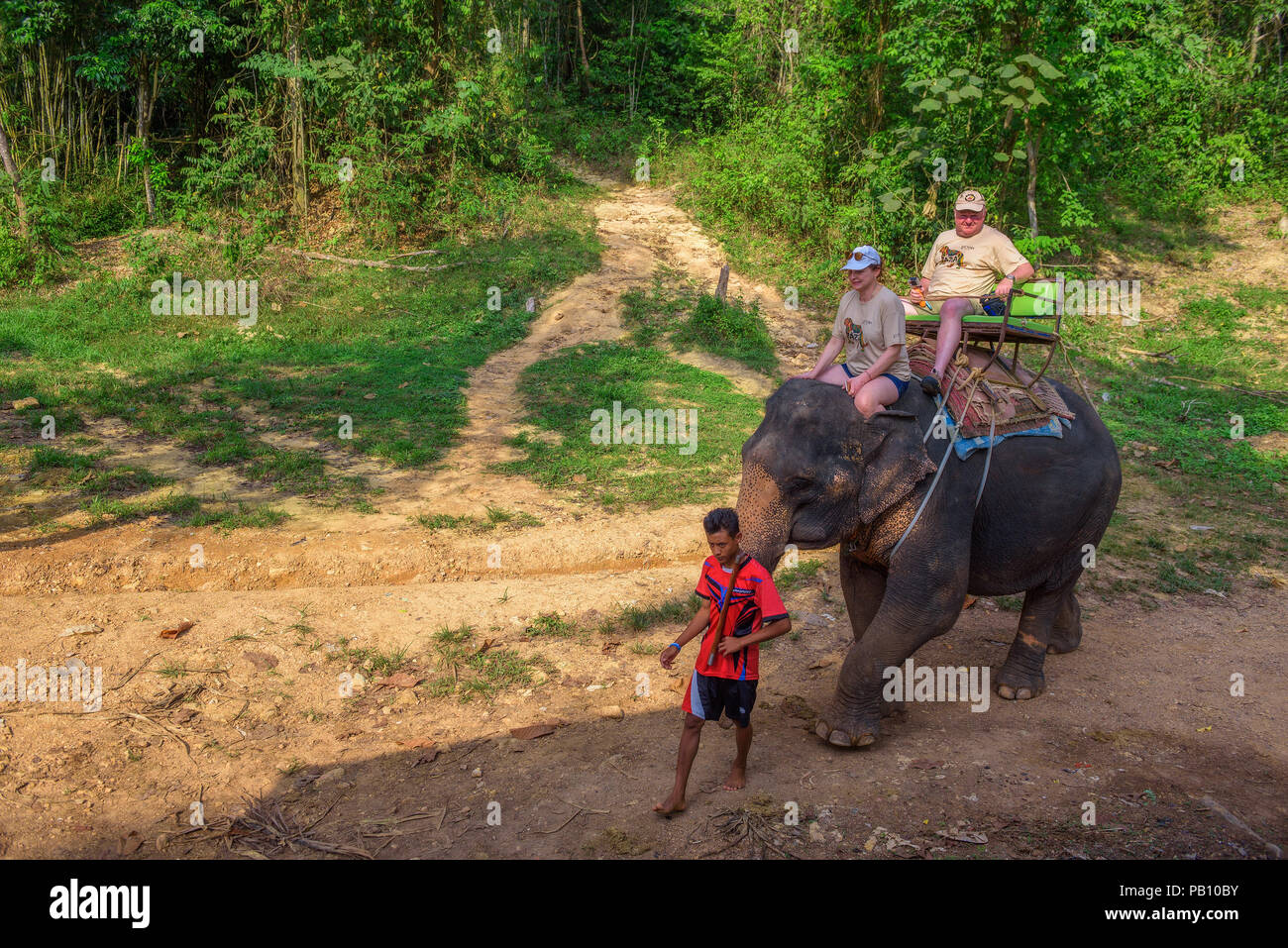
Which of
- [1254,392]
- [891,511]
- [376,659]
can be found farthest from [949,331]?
[1254,392]

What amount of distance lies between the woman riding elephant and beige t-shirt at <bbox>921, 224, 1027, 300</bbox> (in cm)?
117

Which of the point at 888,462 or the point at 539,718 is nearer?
the point at 888,462

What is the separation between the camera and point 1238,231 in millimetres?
18859

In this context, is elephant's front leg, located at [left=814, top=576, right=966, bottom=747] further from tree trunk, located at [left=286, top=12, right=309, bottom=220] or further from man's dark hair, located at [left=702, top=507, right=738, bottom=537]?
tree trunk, located at [left=286, top=12, right=309, bottom=220]

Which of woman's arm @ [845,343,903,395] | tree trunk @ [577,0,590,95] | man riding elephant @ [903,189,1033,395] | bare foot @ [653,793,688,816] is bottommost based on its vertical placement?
bare foot @ [653,793,688,816]

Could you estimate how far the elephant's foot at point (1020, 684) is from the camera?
260 inches

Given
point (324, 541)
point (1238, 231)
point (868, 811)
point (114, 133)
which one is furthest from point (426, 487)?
point (1238, 231)

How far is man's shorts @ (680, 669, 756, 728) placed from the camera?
4934 mm

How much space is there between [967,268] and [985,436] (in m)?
1.40

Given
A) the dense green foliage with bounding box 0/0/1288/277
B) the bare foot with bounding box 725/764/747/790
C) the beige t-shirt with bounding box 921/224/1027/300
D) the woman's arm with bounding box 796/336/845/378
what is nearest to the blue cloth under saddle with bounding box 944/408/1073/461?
the woman's arm with bounding box 796/336/845/378

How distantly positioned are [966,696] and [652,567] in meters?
3.23

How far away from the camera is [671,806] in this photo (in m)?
4.95

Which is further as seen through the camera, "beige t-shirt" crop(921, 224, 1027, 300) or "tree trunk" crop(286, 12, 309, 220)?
"tree trunk" crop(286, 12, 309, 220)

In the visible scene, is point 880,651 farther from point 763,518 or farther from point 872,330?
point 872,330
